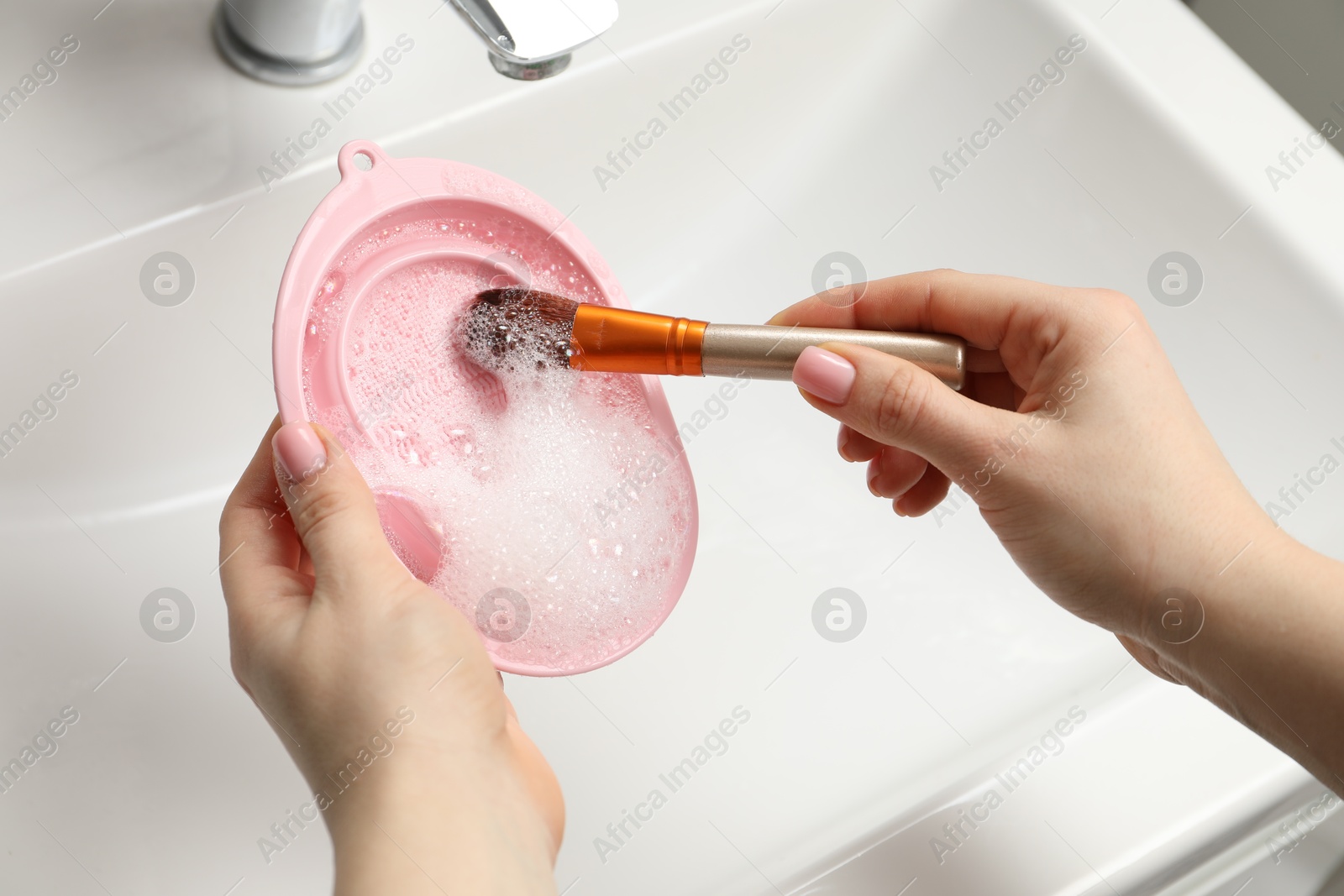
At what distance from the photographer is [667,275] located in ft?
2.66

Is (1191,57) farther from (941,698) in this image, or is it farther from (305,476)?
(305,476)

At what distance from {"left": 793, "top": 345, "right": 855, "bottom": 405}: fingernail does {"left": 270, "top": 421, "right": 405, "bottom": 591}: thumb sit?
0.20 meters

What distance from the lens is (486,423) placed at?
56 cm

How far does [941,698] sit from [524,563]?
0.36 metres

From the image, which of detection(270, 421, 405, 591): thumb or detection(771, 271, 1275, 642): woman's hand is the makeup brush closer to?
detection(771, 271, 1275, 642): woman's hand

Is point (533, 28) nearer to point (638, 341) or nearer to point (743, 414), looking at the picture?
point (638, 341)

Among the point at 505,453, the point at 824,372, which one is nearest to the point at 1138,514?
the point at 824,372

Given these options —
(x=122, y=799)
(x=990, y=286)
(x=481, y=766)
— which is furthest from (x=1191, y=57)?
(x=122, y=799)

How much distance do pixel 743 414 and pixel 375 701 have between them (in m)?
0.48

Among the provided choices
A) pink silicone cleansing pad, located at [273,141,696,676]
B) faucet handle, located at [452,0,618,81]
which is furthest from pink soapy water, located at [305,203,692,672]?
faucet handle, located at [452,0,618,81]

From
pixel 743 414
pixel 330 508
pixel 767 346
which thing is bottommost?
pixel 743 414

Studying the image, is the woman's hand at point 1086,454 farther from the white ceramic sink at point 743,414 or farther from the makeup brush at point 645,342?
the white ceramic sink at point 743,414

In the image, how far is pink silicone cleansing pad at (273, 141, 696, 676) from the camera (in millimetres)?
500

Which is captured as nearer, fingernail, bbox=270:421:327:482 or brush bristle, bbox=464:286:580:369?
fingernail, bbox=270:421:327:482
